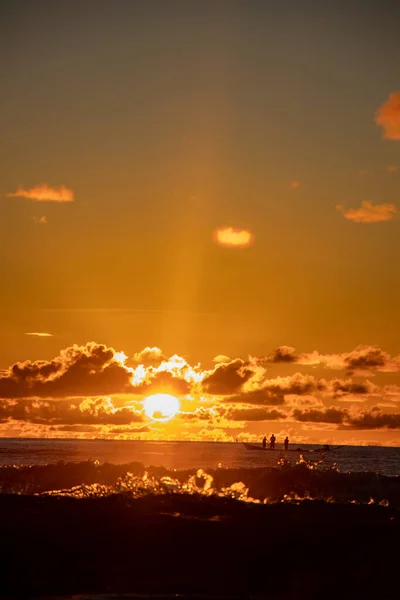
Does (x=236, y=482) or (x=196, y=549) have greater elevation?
(x=236, y=482)

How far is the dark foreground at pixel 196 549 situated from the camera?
19.4m

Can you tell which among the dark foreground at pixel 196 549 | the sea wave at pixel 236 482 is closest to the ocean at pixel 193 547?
the dark foreground at pixel 196 549

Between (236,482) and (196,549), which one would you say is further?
(236,482)

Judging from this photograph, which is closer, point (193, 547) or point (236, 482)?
point (193, 547)

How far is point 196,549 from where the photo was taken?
22.0 m

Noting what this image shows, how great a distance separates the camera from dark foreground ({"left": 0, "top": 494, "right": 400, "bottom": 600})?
19406mm

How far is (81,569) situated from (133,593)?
7.47 ft

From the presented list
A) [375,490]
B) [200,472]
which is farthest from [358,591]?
[200,472]

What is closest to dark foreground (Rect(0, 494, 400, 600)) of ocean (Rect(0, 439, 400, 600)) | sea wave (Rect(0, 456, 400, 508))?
ocean (Rect(0, 439, 400, 600))

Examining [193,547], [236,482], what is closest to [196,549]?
[193,547]

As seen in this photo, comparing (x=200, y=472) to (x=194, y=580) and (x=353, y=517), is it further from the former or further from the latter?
(x=194, y=580)

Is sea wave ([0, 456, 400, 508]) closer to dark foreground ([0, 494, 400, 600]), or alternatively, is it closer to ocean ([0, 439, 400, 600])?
ocean ([0, 439, 400, 600])

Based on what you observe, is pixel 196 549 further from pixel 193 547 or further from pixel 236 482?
pixel 236 482

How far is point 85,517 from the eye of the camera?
2480 cm
